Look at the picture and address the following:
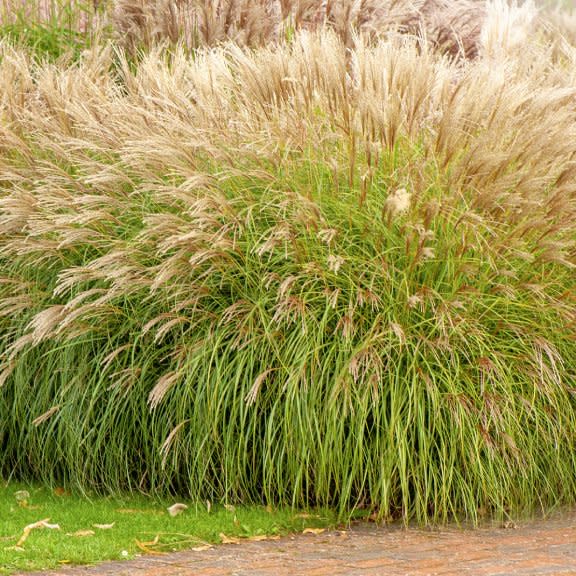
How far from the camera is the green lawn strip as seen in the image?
14.3 feet

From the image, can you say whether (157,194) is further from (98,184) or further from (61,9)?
(61,9)

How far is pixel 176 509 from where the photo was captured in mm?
5086

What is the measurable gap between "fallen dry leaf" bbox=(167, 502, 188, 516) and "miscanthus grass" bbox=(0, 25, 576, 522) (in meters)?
0.11

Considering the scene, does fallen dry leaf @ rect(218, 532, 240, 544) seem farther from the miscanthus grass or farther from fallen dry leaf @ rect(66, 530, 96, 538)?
fallen dry leaf @ rect(66, 530, 96, 538)

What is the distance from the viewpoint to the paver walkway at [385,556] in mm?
4203

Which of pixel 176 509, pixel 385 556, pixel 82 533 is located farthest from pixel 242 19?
pixel 385 556

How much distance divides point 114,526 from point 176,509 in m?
0.37

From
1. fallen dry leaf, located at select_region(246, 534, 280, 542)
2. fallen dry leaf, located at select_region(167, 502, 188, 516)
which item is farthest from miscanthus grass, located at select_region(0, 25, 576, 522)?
fallen dry leaf, located at select_region(246, 534, 280, 542)

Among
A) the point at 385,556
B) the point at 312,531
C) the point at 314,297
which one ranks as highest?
the point at 314,297

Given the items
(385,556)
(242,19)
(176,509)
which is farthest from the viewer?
(242,19)

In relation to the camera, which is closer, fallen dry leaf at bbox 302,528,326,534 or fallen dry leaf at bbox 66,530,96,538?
fallen dry leaf at bbox 66,530,96,538

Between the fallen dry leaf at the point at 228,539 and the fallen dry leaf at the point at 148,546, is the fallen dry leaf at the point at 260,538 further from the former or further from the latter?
the fallen dry leaf at the point at 148,546

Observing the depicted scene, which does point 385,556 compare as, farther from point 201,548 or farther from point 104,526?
point 104,526

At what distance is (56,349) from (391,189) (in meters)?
1.81
